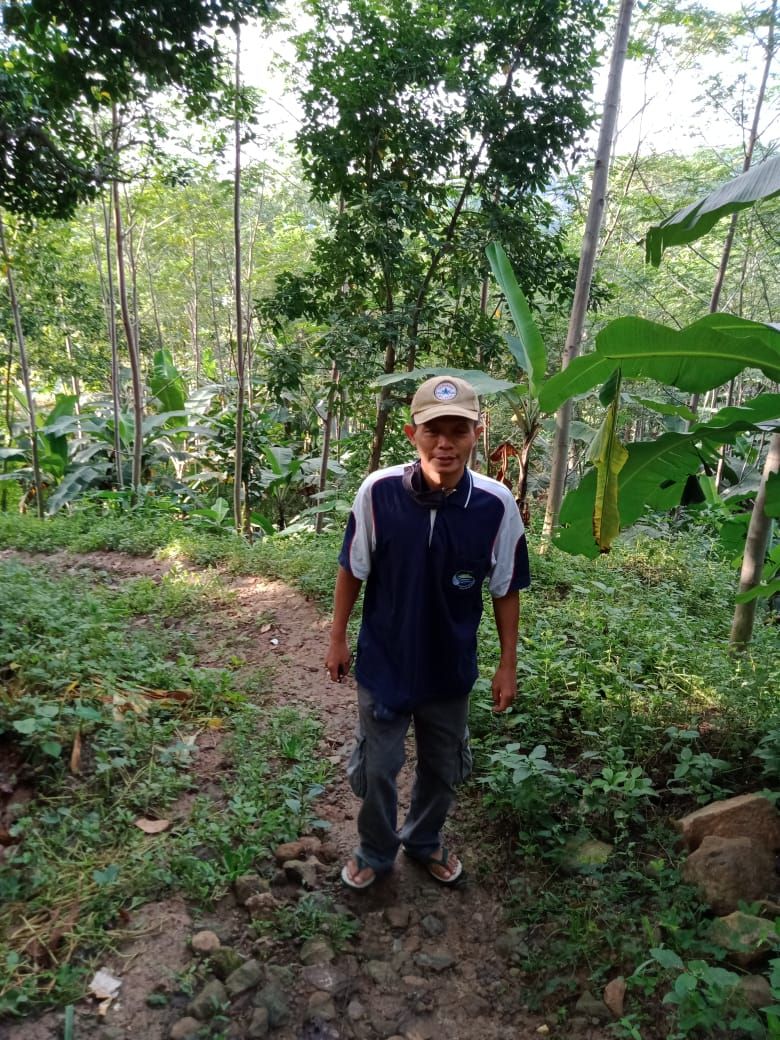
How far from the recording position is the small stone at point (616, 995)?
1845 millimetres

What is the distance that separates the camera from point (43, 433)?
9.38m

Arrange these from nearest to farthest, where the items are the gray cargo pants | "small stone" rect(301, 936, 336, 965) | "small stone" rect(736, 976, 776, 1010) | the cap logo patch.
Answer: "small stone" rect(736, 976, 776, 1010) → the cap logo patch → "small stone" rect(301, 936, 336, 965) → the gray cargo pants

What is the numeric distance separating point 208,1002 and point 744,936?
1.61 m

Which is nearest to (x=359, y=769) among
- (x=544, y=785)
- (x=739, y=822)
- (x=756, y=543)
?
(x=544, y=785)

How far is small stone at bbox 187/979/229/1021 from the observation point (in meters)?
1.78

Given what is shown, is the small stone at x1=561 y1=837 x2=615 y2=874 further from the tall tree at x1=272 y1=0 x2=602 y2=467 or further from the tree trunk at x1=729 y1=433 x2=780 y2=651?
the tall tree at x1=272 y1=0 x2=602 y2=467

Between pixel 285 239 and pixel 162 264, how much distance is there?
5378mm

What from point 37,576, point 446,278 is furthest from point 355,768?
point 446,278

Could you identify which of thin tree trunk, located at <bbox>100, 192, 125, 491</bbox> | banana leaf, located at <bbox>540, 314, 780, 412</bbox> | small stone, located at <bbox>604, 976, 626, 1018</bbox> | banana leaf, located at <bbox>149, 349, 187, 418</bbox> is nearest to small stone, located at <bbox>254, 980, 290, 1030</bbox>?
small stone, located at <bbox>604, 976, 626, 1018</bbox>

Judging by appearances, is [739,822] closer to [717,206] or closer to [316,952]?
[316,952]

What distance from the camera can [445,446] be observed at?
192 cm

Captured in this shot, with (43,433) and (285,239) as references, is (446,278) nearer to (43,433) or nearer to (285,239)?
(43,433)

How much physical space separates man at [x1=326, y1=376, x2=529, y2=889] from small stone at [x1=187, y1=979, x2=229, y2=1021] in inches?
25.9

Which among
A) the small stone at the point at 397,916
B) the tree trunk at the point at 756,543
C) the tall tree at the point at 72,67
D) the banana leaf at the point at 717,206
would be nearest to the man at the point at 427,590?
the small stone at the point at 397,916
